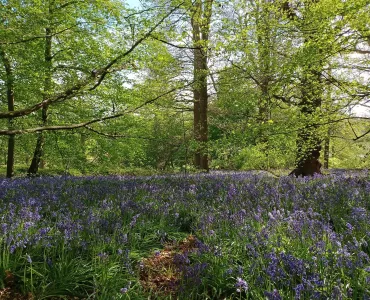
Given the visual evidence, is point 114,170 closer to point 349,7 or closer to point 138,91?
point 138,91

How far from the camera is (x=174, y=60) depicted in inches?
384

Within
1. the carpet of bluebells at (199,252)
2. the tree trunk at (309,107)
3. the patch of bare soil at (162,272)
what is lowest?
the patch of bare soil at (162,272)

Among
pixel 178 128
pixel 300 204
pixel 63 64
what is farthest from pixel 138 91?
pixel 300 204

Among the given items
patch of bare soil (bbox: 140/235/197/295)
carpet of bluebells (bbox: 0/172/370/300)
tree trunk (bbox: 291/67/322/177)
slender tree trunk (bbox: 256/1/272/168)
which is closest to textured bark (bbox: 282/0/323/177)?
tree trunk (bbox: 291/67/322/177)

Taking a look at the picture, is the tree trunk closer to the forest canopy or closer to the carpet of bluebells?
the forest canopy

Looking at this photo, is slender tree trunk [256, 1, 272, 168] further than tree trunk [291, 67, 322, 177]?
Yes

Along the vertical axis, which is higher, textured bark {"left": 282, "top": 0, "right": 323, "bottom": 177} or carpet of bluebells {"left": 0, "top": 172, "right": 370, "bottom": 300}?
textured bark {"left": 282, "top": 0, "right": 323, "bottom": 177}

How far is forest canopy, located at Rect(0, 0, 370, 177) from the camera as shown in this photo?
5801mm

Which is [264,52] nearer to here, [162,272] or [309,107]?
[309,107]

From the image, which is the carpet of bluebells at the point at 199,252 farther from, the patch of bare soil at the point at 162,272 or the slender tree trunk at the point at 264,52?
the slender tree trunk at the point at 264,52

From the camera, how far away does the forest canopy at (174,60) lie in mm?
5801

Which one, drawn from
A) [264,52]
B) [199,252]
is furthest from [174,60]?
[199,252]

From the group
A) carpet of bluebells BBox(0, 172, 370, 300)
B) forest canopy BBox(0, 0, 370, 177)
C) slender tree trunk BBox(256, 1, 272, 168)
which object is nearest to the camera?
carpet of bluebells BBox(0, 172, 370, 300)

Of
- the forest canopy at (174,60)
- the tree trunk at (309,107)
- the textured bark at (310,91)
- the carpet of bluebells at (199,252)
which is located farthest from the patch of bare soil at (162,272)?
the tree trunk at (309,107)
